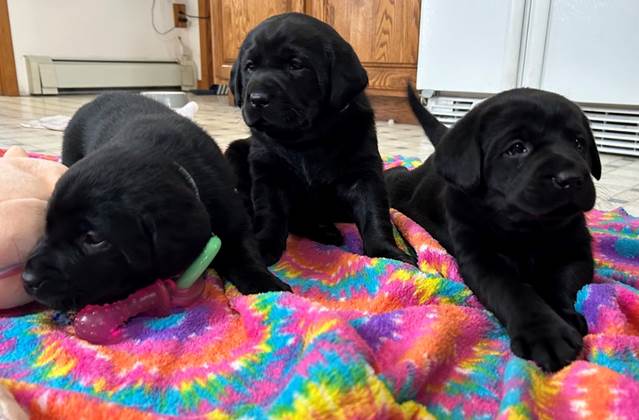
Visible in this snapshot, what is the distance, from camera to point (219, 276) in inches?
44.3

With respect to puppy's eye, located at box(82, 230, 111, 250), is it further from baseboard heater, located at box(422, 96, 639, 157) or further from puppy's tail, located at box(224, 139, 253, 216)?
baseboard heater, located at box(422, 96, 639, 157)

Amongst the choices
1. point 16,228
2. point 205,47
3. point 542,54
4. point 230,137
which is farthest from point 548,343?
point 205,47

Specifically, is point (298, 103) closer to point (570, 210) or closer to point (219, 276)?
point (219, 276)

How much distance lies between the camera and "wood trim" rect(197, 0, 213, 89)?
6.37m

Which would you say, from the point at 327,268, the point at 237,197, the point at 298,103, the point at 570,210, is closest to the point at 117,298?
the point at 237,197

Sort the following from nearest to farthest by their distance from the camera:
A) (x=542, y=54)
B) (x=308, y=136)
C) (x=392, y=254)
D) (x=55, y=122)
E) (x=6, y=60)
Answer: (x=392, y=254)
(x=308, y=136)
(x=542, y=54)
(x=55, y=122)
(x=6, y=60)

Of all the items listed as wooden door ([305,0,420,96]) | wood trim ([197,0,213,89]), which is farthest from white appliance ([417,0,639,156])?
wood trim ([197,0,213,89])

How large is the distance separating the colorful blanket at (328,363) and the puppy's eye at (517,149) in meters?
0.25

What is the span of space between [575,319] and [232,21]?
14.3 feet

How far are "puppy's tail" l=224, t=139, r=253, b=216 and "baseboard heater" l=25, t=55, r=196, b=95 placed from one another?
15.3 feet

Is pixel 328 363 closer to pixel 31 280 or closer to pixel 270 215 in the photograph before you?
pixel 31 280

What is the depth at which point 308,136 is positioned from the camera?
135cm

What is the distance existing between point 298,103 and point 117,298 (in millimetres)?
600

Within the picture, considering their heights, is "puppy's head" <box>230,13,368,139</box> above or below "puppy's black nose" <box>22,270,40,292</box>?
above
